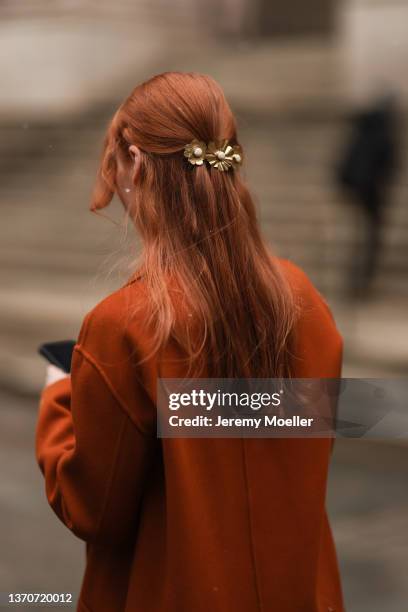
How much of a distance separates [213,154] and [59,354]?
0.66 metres

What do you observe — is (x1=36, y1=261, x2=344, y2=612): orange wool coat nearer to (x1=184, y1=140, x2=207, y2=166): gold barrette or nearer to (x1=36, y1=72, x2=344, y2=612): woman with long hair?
(x1=36, y1=72, x2=344, y2=612): woman with long hair

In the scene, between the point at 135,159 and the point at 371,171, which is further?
the point at 371,171

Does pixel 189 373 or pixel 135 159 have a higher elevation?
pixel 135 159

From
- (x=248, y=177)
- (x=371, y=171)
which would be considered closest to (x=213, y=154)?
(x=248, y=177)

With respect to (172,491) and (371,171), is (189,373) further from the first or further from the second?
(371,171)

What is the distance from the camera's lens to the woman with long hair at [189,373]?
166cm

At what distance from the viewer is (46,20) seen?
15.8m

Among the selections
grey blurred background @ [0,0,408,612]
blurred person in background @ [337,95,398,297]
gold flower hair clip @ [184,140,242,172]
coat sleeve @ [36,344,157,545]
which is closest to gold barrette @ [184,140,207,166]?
gold flower hair clip @ [184,140,242,172]

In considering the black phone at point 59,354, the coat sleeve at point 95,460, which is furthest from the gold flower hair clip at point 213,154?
the black phone at point 59,354

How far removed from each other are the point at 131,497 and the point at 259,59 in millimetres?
14037

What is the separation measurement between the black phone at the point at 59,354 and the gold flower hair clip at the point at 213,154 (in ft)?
2.03

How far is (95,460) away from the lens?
1.72m

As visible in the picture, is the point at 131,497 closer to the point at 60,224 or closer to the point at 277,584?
the point at 277,584

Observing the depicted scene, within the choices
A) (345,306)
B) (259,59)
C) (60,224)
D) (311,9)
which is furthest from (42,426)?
(311,9)
